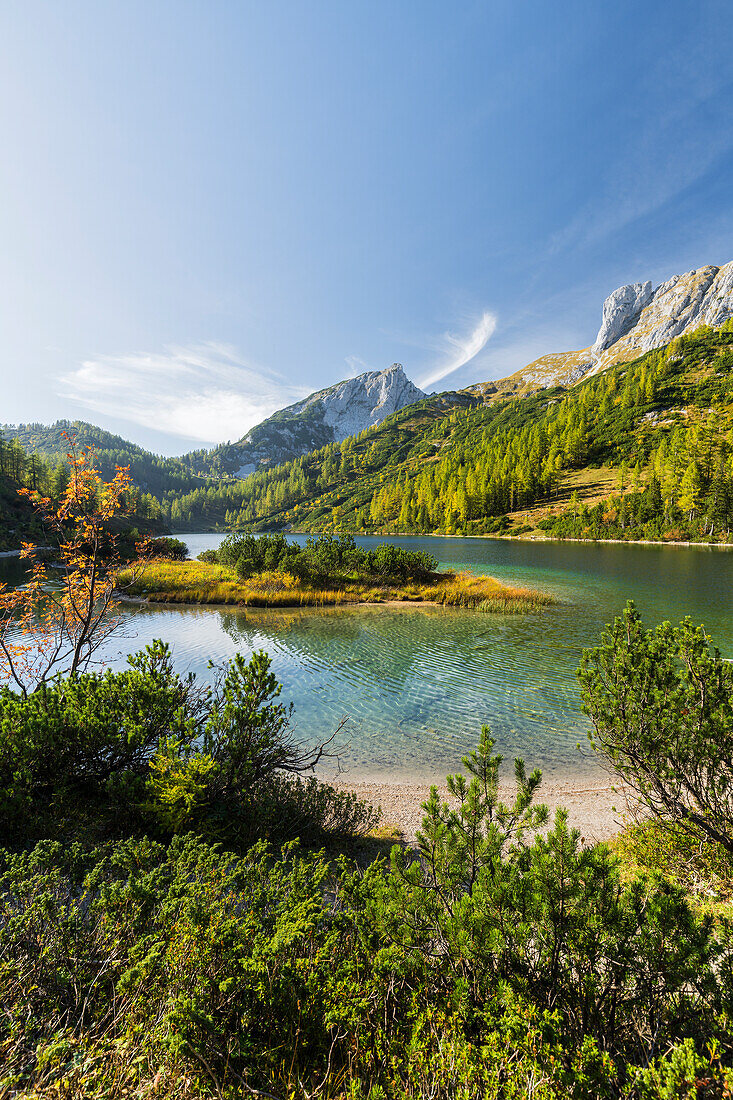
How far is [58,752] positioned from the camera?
5.25 m

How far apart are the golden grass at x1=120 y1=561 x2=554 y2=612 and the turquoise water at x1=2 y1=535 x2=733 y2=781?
1.92 m

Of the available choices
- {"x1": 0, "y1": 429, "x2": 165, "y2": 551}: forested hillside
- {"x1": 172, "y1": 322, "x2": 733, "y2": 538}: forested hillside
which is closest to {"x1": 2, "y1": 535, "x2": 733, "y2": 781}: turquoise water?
{"x1": 0, "y1": 429, "x2": 165, "y2": 551}: forested hillside

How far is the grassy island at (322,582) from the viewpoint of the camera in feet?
92.3

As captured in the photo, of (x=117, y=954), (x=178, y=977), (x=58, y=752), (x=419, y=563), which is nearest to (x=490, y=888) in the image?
(x=178, y=977)

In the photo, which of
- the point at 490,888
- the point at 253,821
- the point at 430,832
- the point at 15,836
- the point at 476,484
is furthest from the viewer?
the point at 476,484

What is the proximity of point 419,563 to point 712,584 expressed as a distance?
2243cm

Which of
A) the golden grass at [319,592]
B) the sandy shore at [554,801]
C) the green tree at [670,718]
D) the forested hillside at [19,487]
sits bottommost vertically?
the sandy shore at [554,801]

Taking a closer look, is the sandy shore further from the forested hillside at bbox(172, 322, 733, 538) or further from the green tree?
the forested hillside at bbox(172, 322, 733, 538)

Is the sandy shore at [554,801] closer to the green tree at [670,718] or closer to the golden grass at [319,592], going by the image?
the green tree at [670,718]

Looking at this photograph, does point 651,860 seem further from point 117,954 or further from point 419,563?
point 419,563

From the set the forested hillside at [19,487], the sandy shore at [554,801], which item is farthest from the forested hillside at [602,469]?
the forested hillside at [19,487]

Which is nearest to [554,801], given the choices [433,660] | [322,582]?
[433,660]

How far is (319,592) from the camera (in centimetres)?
2944

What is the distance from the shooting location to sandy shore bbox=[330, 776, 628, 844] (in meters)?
6.80
